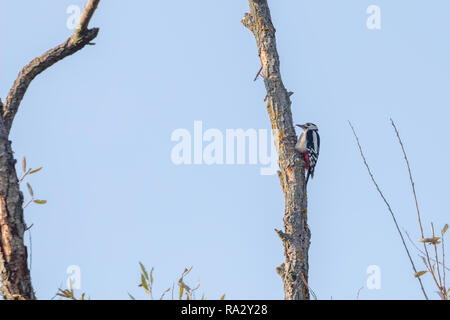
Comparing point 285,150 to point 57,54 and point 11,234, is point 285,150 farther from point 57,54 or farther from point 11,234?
point 11,234

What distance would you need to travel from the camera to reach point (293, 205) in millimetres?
6422

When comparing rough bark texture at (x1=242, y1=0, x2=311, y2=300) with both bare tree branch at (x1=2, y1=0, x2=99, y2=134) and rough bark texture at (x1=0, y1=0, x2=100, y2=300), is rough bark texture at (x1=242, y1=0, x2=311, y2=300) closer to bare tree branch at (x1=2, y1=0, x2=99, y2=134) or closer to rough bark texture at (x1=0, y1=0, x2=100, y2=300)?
bare tree branch at (x1=2, y1=0, x2=99, y2=134)

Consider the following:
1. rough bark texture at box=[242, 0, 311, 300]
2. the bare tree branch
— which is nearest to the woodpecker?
rough bark texture at box=[242, 0, 311, 300]

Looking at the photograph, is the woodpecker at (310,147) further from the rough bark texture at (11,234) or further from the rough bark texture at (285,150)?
the rough bark texture at (11,234)

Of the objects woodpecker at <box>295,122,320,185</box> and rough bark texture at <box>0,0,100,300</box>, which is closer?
rough bark texture at <box>0,0,100,300</box>

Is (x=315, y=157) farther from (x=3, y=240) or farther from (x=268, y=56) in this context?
(x=3, y=240)

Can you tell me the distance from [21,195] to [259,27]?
3406mm

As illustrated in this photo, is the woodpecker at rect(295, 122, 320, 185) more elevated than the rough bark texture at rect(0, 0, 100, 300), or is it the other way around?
the woodpecker at rect(295, 122, 320, 185)

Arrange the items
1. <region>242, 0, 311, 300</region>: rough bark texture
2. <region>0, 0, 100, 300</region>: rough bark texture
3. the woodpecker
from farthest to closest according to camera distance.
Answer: the woodpecker, <region>242, 0, 311, 300</region>: rough bark texture, <region>0, 0, 100, 300</region>: rough bark texture

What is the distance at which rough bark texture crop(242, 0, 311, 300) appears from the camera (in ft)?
20.5

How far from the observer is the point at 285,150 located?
22.2ft

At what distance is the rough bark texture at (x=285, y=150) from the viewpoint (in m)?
6.26

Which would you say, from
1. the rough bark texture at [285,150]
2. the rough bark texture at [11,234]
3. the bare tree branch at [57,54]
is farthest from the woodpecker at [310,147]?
the rough bark texture at [11,234]
